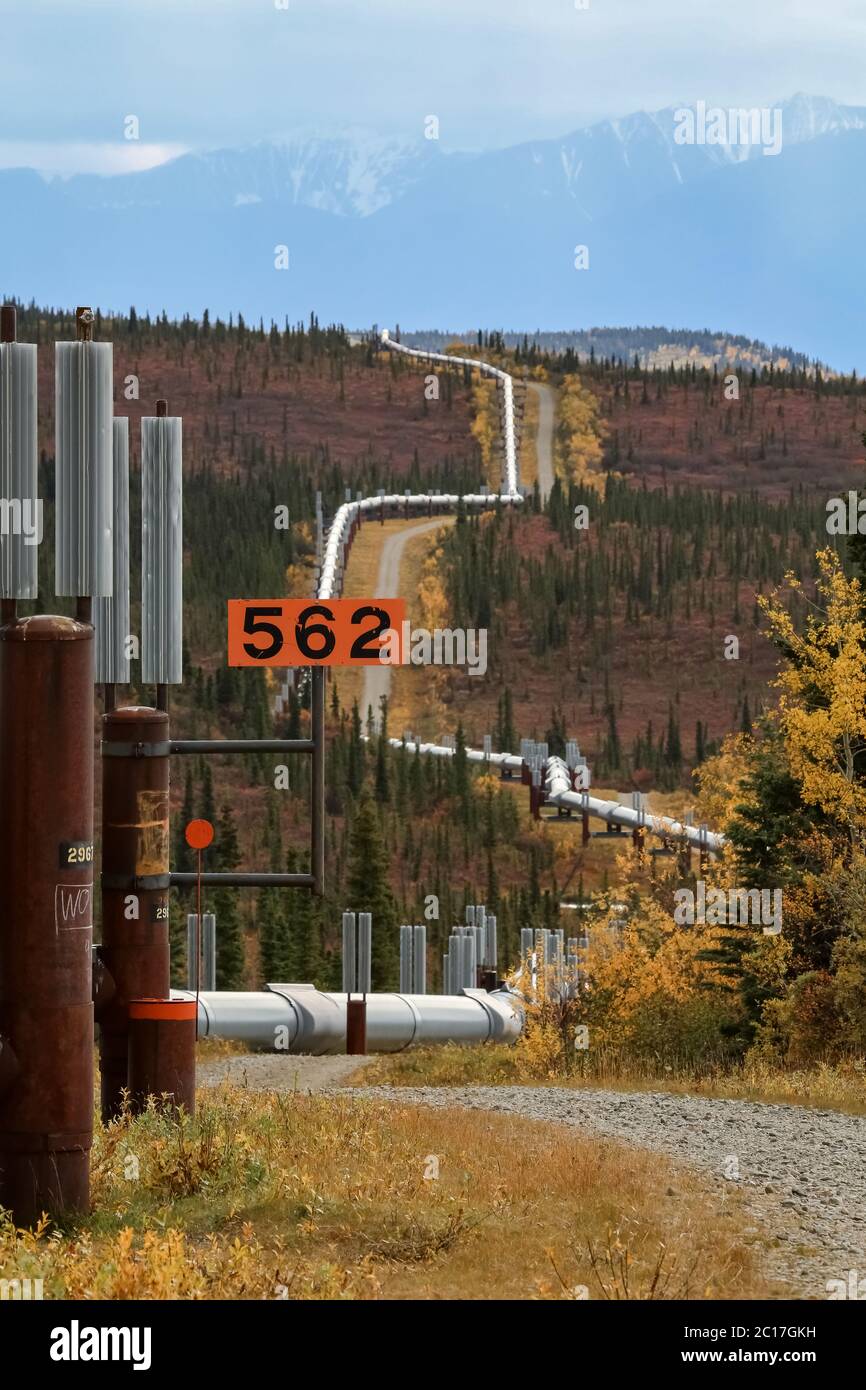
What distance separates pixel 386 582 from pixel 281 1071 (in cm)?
8583

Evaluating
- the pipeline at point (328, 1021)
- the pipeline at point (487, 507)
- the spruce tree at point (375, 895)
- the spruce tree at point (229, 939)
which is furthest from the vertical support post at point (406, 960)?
the pipeline at point (487, 507)

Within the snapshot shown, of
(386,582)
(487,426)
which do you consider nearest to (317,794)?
(386,582)

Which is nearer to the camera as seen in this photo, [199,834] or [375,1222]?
[375,1222]

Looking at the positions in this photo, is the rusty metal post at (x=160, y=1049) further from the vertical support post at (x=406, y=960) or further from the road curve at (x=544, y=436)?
the road curve at (x=544, y=436)

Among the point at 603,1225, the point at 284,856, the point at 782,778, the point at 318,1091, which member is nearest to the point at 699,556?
the point at 284,856

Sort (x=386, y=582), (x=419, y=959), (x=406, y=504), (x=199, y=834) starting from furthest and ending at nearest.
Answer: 1. (x=406, y=504)
2. (x=386, y=582)
3. (x=419, y=959)
4. (x=199, y=834)

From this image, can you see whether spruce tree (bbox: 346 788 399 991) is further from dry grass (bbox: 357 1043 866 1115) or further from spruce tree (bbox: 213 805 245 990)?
dry grass (bbox: 357 1043 866 1115)

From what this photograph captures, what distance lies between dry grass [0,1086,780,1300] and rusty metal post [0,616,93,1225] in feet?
1.47

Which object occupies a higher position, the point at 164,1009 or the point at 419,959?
the point at 164,1009

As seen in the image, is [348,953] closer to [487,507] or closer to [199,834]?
[199,834]

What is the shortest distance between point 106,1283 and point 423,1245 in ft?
6.53

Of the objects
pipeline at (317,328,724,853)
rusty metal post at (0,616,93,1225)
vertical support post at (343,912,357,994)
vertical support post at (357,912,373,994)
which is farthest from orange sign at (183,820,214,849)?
pipeline at (317,328,724,853)

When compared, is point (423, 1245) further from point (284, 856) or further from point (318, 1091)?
point (284, 856)

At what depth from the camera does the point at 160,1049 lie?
13141 millimetres
